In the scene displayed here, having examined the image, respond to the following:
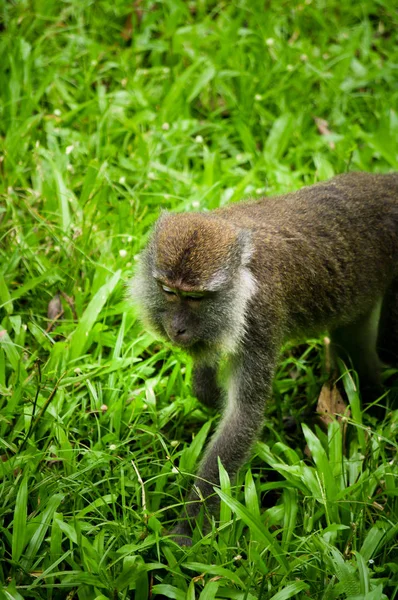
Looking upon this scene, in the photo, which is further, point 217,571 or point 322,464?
point 322,464

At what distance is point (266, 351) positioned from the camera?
412 centimetres

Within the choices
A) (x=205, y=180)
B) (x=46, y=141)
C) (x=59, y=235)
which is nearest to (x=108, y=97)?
(x=46, y=141)

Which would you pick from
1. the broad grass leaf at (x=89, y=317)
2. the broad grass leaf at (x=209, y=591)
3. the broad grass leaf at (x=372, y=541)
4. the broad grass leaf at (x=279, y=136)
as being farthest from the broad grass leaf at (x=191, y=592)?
the broad grass leaf at (x=279, y=136)

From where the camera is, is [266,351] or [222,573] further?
[266,351]

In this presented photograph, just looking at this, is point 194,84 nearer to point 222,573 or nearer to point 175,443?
point 175,443

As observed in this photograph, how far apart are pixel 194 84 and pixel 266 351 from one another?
3.59m

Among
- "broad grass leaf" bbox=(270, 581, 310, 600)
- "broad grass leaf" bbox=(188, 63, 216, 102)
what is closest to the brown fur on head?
"broad grass leaf" bbox=(270, 581, 310, 600)

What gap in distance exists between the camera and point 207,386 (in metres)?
4.65

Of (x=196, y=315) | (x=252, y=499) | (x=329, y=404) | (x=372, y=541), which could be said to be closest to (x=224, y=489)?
(x=252, y=499)

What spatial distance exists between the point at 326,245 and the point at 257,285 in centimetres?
68

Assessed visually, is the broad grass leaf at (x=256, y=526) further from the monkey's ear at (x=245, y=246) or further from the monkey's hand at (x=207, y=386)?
the monkey's ear at (x=245, y=246)

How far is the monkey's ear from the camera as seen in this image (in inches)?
154

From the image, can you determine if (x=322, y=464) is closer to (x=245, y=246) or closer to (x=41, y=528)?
(x=245, y=246)

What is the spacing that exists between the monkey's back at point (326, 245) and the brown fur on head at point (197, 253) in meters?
0.27
